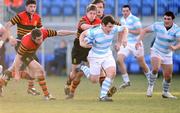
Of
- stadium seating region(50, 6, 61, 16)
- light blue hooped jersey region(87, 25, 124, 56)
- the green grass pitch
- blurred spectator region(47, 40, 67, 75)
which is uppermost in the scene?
light blue hooped jersey region(87, 25, 124, 56)

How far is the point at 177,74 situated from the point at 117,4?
11.3ft

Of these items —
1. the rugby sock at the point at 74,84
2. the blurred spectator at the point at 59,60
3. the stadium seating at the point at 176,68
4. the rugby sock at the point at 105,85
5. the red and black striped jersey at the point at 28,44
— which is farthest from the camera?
the stadium seating at the point at 176,68

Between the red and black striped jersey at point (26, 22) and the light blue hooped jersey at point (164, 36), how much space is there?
2610 mm

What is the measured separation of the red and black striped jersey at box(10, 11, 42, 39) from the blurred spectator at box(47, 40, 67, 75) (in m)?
11.5

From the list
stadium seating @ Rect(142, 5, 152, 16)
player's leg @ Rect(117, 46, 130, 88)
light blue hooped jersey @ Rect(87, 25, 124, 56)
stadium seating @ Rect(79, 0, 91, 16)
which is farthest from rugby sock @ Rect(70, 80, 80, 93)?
stadium seating @ Rect(142, 5, 152, 16)

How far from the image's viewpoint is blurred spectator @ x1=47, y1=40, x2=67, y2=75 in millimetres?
30453

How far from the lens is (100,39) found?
1691 cm

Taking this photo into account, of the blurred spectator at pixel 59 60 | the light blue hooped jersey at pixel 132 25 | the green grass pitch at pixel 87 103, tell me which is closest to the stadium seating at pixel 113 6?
the blurred spectator at pixel 59 60

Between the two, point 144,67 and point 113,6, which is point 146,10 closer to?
point 113,6

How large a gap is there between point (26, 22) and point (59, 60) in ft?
38.4

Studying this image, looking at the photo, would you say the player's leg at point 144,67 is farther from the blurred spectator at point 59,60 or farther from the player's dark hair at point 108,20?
the blurred spectator at point 59,60

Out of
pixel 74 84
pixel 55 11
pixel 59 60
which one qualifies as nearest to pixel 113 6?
pixel 55 11

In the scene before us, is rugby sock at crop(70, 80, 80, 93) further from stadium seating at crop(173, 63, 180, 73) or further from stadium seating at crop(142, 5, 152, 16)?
stadium seating at crop(142, 5, 152, 16)

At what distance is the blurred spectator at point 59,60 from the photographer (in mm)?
30453
